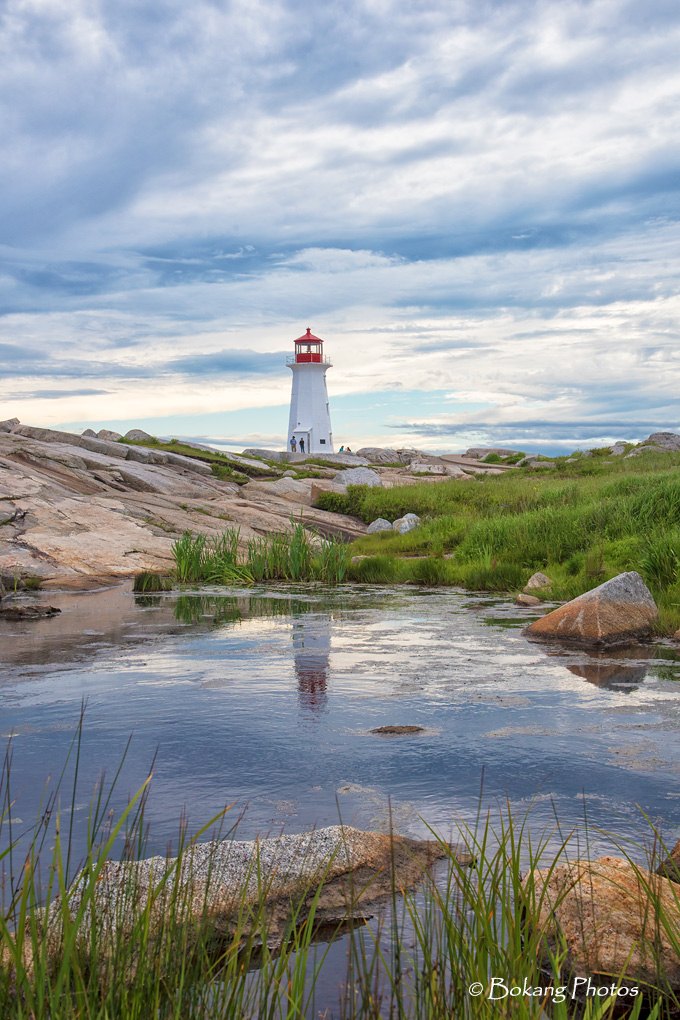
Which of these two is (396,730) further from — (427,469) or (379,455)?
Result: (379,455)

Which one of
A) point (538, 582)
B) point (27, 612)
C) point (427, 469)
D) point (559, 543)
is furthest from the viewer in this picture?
point (427, 469)

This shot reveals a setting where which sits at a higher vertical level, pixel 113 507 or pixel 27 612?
pixel 113 507

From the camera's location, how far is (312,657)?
9547 millimetres

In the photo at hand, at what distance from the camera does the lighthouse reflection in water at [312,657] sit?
24.9 feet

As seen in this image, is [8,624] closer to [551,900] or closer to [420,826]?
[420,826]

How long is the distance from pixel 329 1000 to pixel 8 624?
1045cm

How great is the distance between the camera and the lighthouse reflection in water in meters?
7.59

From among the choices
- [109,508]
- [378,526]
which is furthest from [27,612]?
[378,526]

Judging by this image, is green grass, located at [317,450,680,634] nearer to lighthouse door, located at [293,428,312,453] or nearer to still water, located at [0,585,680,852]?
still water, located at [0,585,680,852]

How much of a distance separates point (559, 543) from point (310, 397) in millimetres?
53611

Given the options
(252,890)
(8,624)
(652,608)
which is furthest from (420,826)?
(8,624)

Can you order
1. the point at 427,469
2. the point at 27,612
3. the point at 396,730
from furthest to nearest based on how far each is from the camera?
the point at 427,469 < the point at 27,612 < the point at 396,730

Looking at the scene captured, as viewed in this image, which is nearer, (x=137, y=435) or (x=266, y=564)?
(x=266, y=564)

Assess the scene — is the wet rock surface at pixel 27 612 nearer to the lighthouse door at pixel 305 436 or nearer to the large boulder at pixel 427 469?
the large boulder at pixel 427 469
